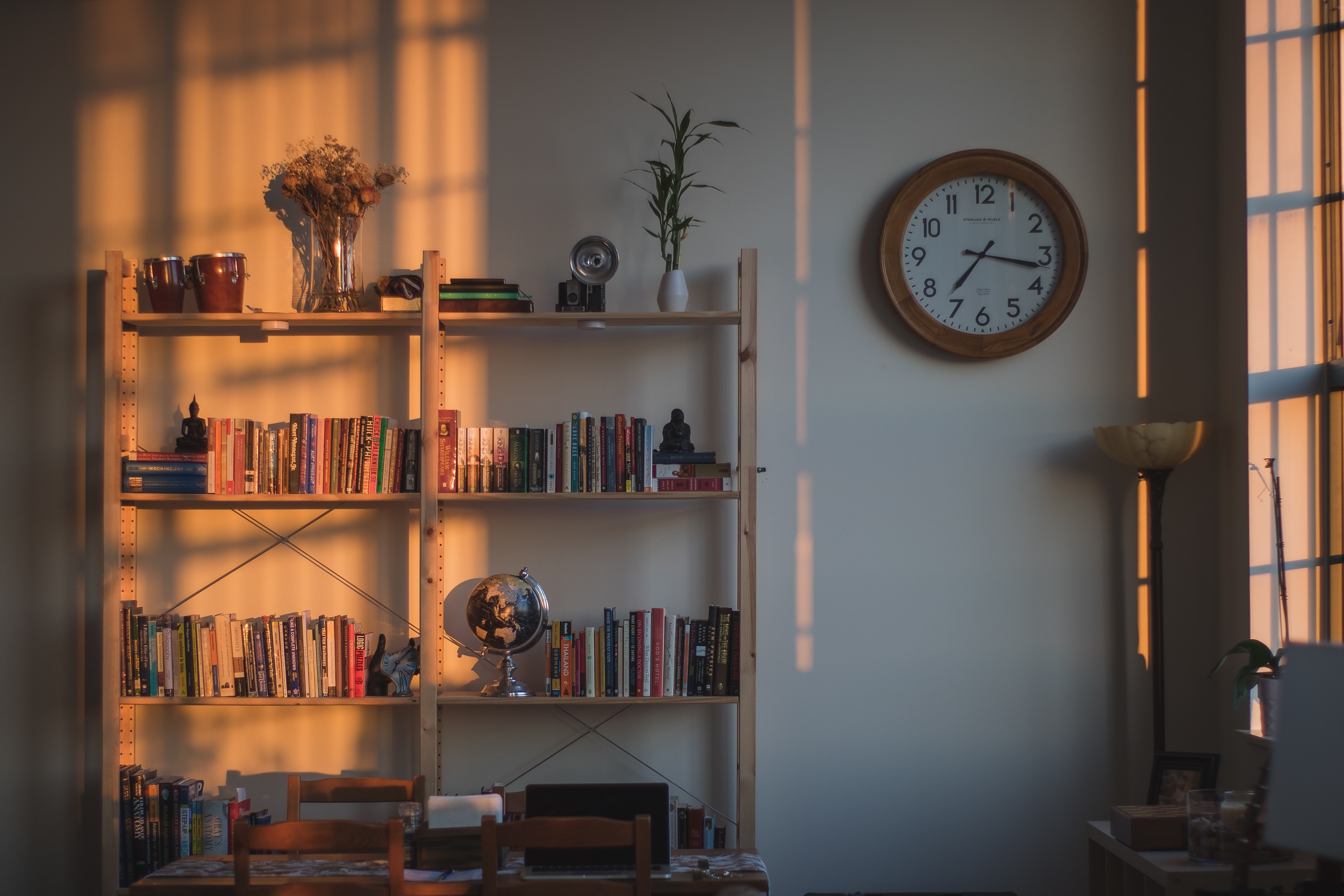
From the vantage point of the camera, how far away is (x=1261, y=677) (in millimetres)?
2760

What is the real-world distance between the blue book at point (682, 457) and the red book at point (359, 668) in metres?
1.14

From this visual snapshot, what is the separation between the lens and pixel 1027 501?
3.36 m

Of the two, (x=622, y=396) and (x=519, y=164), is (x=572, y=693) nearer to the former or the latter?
(x=622, y=396)

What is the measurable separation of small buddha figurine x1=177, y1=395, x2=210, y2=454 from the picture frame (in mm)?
3185

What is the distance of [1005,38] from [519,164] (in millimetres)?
1777

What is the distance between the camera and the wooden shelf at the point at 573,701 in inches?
120

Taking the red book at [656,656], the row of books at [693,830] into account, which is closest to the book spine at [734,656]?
the red book at [656,656]

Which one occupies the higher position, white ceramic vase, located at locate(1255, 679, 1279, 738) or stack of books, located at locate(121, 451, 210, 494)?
stack of books, located at locate(121, 451, 210, 494)

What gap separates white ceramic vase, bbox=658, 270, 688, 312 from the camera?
3191 mm

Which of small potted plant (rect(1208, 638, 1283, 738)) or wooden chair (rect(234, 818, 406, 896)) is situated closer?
wooden chair (rect(234, 818, 406, 896))

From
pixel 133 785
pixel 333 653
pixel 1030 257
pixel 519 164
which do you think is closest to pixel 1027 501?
pixel 1030 257

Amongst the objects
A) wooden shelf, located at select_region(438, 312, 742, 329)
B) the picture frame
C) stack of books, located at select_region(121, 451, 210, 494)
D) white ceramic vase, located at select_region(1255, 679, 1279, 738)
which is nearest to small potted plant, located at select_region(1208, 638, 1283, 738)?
white ceramic vase, located at select_region(1255, 679, 1279, 738)

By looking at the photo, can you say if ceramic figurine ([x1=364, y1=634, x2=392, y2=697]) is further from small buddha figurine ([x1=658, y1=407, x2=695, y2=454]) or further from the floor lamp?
the floor lamp

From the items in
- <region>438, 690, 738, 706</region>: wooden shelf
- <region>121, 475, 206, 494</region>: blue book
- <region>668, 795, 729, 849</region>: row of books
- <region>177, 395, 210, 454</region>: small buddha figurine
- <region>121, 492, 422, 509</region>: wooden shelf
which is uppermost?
<region>177, 395, 210, 454</region>: small buddha figurine
